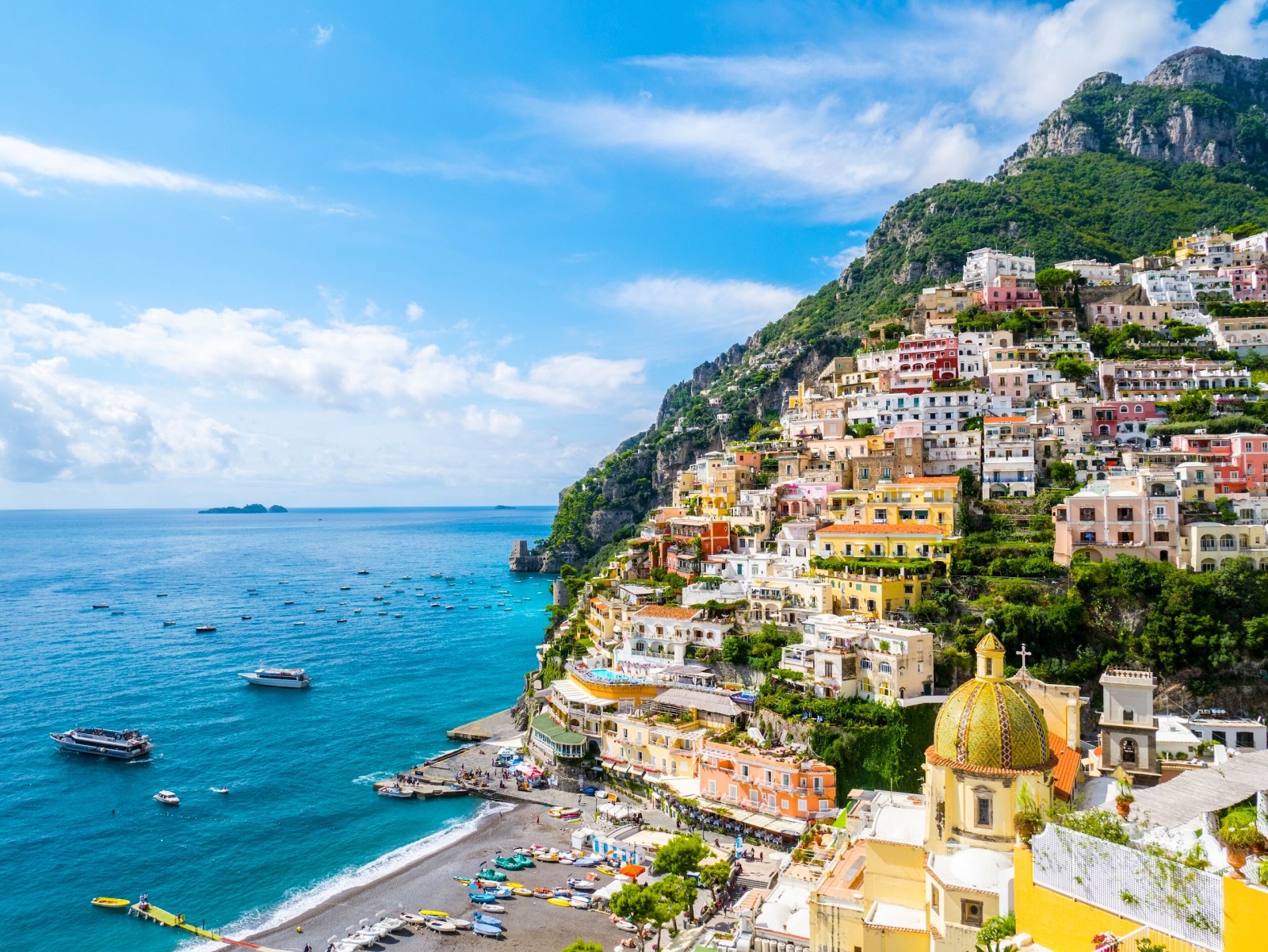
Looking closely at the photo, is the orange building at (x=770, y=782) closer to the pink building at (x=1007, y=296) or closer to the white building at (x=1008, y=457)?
the white building at (x=1008, y=457)

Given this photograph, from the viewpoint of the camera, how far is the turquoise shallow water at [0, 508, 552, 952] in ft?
131

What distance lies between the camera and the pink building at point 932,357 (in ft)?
260

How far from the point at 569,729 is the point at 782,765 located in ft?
53.9

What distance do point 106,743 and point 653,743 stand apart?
37.0 m

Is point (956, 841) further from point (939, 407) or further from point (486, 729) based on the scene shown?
point (939, 407)

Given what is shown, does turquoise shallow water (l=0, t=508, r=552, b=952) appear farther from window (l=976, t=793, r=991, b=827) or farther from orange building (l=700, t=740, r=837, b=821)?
window (l=976, t=793, r=991, b=827)

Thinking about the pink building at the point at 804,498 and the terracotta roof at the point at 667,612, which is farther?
the pink building at the point at 804,498

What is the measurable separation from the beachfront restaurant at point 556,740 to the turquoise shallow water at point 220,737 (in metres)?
6.14

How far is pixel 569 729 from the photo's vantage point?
52.6 meters

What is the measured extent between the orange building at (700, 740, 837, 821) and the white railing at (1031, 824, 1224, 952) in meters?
25.1

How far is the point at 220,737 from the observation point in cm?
6059

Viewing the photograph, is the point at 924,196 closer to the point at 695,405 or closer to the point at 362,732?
the point at 695,405

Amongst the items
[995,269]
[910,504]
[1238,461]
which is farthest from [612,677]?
[995,269]

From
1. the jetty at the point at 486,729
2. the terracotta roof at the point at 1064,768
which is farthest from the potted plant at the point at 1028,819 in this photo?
the jetty at the point at 486,729
